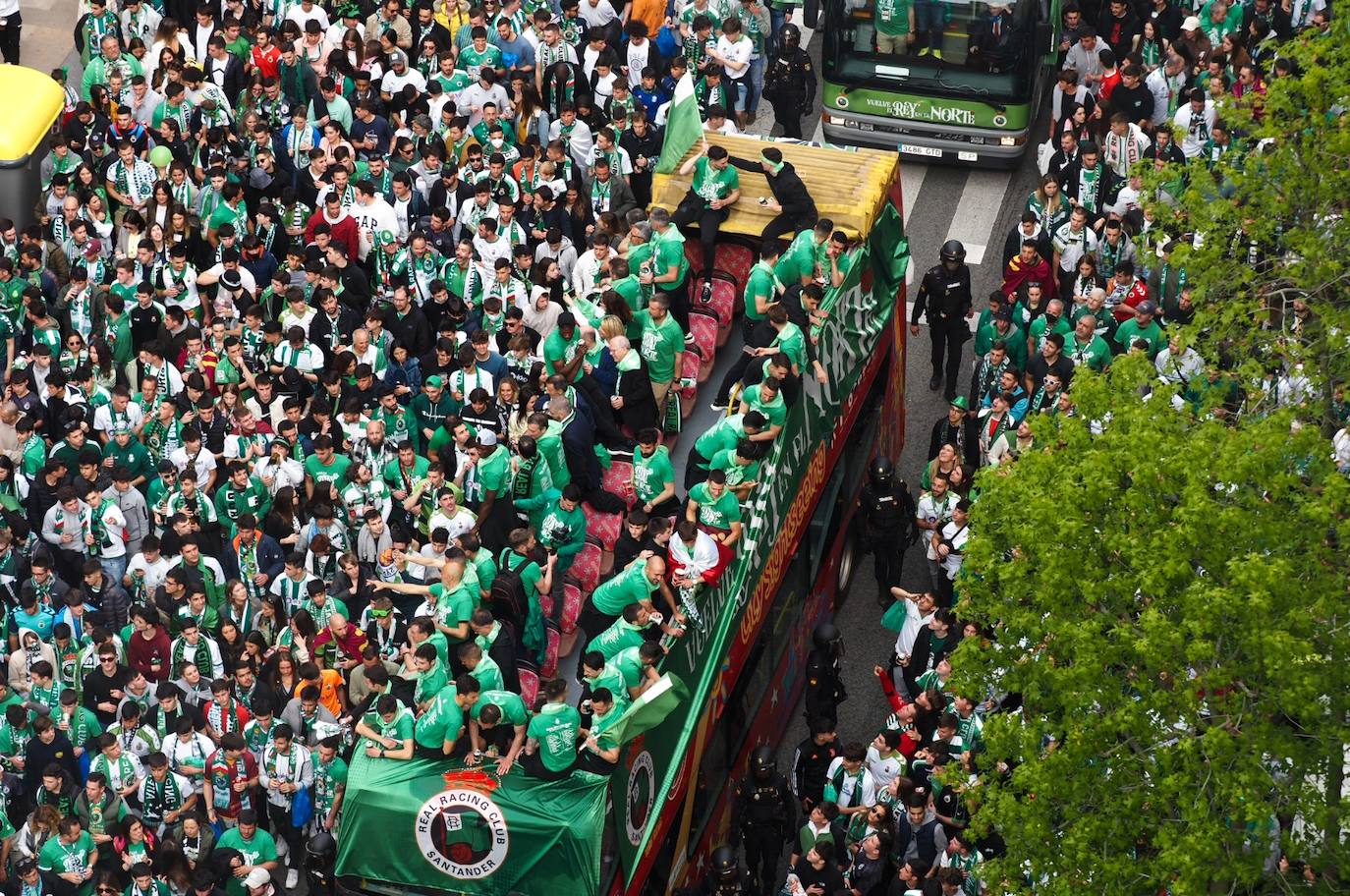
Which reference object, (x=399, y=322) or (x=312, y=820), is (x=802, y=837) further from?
(x=399, y=322)

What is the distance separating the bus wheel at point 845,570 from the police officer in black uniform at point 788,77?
6.85 metres

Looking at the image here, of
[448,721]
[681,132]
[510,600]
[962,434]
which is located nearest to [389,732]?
[448,721]

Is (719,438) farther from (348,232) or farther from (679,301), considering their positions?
(348,232)

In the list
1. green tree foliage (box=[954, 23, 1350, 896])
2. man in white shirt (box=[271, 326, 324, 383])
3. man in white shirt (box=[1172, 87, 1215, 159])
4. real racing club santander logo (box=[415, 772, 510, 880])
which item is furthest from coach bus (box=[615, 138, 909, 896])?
man in white shirt (box=[1172, 87, 1215, 159])

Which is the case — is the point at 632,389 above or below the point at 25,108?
below

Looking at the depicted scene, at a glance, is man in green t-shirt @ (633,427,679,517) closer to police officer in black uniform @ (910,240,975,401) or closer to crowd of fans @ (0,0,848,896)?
crowd of fans @ (0,0,848,896)

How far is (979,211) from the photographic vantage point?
27.6 metres

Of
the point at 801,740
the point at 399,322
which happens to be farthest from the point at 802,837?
the point at 399,322

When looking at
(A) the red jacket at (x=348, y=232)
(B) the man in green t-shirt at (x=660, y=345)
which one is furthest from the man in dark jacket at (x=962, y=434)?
(A) the red jacket at (x=348, y=232)

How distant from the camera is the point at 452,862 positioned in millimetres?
16688

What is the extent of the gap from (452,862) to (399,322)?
7.14m

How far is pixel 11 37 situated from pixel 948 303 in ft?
37.4

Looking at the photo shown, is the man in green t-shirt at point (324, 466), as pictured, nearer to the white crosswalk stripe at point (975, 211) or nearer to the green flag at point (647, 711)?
the green flag at point (647, 711)

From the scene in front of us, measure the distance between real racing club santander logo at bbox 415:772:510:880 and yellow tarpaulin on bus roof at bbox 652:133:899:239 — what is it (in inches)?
260
